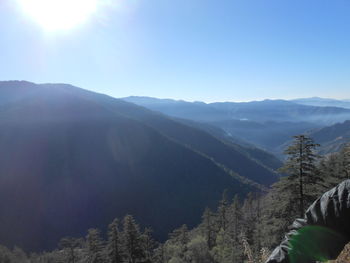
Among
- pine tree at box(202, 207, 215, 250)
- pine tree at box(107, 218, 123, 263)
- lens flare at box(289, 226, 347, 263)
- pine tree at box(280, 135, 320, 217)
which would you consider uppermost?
lens flare at box(289, 226, 347, 263)

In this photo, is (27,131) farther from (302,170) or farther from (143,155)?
(302,170)

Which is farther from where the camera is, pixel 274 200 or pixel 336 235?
pixel 274 200

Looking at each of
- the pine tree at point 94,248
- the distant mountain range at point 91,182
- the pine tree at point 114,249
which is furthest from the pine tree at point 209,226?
the distant mountain range at point 91,182

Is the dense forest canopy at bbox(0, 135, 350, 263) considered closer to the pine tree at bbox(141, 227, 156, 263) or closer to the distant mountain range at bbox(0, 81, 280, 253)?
the pine tree at bbox(141, 227, 156, 263)

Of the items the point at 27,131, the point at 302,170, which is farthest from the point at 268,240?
the point at 27,131

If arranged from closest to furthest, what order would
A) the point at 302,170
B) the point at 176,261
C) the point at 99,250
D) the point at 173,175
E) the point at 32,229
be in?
the point at 302,170 → the point at 99,250 → the point at 176,261 → the point at 32,229 → the point at 173,175

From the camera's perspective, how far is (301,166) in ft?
44.6

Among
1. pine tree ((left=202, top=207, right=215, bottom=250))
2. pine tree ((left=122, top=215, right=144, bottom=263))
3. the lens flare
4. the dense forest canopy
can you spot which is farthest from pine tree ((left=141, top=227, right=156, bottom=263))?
the lens flare

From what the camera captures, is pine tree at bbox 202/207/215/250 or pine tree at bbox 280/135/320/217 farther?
pine tree at bbox 202/207/215/250

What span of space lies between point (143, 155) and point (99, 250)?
156025 mm

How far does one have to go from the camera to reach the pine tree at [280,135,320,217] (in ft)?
44.2

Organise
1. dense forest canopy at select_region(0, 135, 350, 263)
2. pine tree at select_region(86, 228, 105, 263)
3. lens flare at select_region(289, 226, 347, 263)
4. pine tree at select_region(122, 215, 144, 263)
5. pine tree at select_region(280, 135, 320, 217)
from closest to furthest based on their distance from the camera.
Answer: lens flare at select_region(289, 226, 347, 263) → dense forest canopy at select_region(0, 135, 350, 263) → pine tree at select_region(280, 135, 320, 217) → pine tree at select_region(122, 215, 144, 263) → pine tree at select_region(86, 228, 105, 263)

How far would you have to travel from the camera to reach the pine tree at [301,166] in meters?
13.5

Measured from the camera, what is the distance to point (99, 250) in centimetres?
3089
